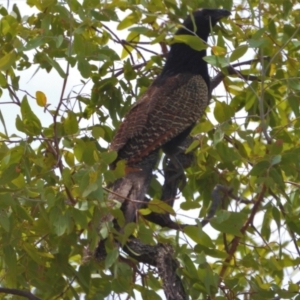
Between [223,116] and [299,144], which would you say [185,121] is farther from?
[223,116]

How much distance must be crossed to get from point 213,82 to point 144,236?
1.93m

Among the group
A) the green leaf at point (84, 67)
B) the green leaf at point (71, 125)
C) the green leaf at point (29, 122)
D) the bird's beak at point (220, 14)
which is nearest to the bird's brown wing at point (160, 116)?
the bird's beak at point (220, 14)

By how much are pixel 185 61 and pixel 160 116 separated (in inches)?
26.1

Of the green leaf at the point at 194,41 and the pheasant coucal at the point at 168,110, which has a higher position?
the pheasant coucal at the point at 168,110

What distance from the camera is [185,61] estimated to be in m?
5.23

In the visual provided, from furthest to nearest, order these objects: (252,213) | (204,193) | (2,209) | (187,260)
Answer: (204,193)
(252,213)
(187,260)
(2,209)

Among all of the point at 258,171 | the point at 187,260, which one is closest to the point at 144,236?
the point at 187,260

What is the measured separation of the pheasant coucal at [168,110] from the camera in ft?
14.3

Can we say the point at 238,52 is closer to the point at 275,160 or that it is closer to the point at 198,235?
the point at 275,160

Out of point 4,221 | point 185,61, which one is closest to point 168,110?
point 185,61

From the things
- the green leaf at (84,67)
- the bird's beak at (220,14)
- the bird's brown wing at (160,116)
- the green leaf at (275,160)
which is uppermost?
the bird's beak at (220,14)

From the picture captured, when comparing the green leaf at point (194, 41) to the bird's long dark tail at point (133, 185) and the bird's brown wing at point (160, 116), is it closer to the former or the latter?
the bird's long dark tail at point (133, 185)

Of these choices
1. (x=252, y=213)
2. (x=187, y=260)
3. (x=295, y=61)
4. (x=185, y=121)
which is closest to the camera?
(x=187, y=260)

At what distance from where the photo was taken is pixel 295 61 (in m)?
3.78
